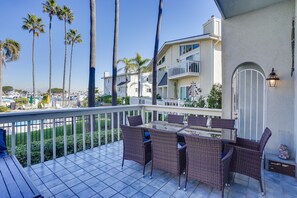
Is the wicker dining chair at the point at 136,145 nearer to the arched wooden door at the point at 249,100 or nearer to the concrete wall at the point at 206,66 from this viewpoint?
the arched wooden door at the point at 249,100

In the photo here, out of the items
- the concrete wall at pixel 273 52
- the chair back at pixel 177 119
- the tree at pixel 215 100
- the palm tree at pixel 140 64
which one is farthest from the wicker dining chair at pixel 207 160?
the palm tree at pixel 140 64

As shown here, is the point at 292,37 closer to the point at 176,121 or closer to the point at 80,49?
the point at 176,121

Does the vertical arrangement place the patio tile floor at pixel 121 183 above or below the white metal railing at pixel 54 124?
below

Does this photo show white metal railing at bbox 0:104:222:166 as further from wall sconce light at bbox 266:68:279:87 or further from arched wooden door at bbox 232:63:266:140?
wall sconce light at bbox 266:68:279:87

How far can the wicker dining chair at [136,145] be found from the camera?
2.89 meters

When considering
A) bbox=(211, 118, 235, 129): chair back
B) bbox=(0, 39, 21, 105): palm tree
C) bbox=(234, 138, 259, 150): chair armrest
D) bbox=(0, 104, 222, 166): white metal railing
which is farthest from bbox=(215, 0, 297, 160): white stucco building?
bbox=(0, 39, 21, 105): palm tree

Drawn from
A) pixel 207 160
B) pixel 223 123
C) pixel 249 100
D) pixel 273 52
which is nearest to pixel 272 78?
pixel 273 52

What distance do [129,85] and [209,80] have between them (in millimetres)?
16717

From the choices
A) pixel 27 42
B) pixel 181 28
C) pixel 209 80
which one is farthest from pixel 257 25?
pixel 27 42

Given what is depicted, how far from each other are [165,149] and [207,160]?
659mm

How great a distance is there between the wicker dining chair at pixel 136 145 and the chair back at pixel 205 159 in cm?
87

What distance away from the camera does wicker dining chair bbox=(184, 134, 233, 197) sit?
212 centimetres

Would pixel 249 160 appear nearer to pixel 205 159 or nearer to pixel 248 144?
pixel 248 144

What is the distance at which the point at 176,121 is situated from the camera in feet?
13.4
